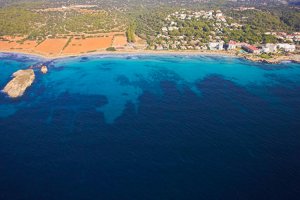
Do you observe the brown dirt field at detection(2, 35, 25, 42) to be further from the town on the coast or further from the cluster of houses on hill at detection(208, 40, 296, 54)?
the cluster of houses on hill at detection(208, 40, 296, 54)

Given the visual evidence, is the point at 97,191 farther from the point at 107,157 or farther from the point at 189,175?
the point at 189,175

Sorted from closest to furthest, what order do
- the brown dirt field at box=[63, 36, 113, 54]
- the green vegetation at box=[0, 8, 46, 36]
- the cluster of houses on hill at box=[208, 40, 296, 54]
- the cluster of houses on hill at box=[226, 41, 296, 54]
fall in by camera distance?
the cluster of houses on hill at box=[226, 41, 296, 54], the cluster of houses on hill at box=[208, 40, 296, 54], the brown dirt field at box=[63, 36, 113, 54], the green vegetation at box=[0, 8, 46, 36]

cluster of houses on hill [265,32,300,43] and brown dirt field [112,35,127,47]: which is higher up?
cluster of houses on hill [265,32,300,43]

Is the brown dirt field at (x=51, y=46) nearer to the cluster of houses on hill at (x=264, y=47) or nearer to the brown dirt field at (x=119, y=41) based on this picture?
the brown dirt field at (x=119, y=41)

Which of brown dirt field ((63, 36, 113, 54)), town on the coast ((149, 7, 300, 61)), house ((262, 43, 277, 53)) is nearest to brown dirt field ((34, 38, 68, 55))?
brown dirt field ((63, 36, 113, 54))

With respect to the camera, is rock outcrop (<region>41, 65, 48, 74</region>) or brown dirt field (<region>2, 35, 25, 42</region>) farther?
brown dirt field (<region>2, 35, 25, 42</region>)

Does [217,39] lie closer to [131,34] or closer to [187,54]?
[187,54]

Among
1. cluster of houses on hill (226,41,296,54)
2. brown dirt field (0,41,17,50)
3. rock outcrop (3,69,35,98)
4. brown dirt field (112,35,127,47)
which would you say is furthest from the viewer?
brown dirt field (112,35,127,47)
